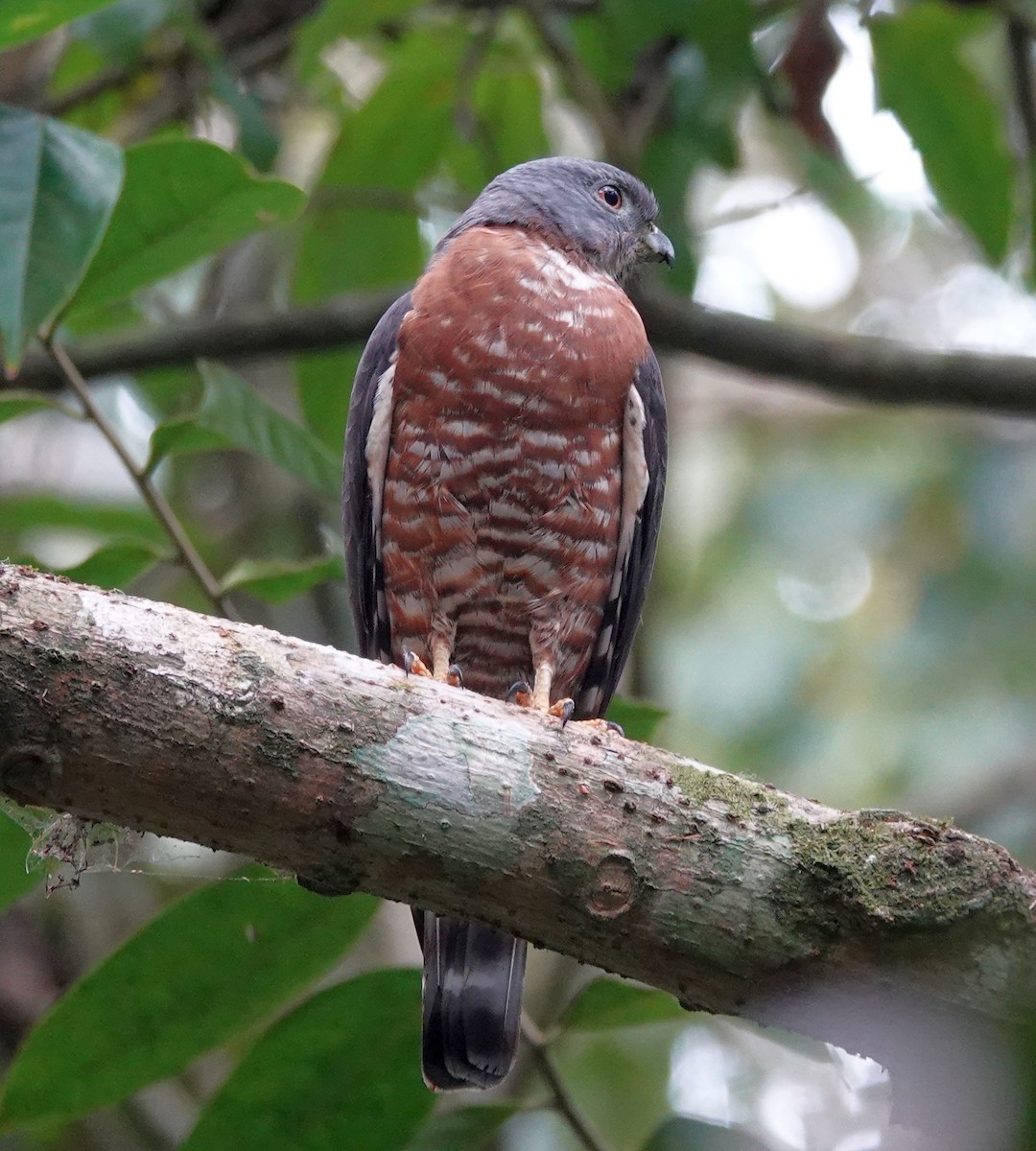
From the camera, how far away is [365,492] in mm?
4133

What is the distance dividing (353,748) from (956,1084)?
1168mm

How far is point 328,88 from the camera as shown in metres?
5.81

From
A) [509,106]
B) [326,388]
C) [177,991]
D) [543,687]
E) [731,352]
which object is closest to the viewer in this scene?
[177,991]

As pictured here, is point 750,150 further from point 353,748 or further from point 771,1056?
point 353,748

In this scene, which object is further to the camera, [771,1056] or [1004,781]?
[771,1056]

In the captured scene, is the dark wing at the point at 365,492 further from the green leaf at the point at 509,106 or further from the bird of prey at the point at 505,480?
the green leaf at the point at 509,106

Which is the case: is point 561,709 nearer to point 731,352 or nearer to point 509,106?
point 731,352

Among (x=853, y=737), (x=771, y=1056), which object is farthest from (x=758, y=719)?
(x=771, y=1056)

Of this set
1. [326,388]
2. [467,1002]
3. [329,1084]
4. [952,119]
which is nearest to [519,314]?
[326,388]

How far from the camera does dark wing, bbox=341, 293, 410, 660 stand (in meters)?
4.09

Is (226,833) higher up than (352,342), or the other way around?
(226,833)

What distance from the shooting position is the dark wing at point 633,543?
410 cm

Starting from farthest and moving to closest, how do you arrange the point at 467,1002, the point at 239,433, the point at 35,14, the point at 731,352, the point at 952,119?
the point at 952,119 < the point at 731,352 < the point at 239,433 < the point at 467,1002 < the point at 35,14

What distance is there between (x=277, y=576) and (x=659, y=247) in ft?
6.79
